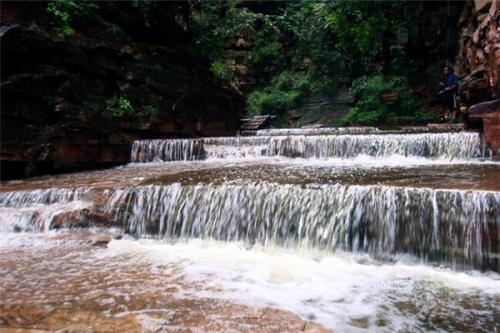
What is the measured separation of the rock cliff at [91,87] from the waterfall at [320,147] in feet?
3.49

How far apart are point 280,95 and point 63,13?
41.3 feet

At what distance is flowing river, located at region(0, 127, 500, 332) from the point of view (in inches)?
107

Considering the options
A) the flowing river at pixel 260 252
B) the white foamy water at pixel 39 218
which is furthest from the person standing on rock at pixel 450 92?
the white foamy water at pixel 39 218

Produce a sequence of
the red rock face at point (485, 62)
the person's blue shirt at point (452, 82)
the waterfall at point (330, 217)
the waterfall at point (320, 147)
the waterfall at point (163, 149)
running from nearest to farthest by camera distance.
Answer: the waterfall at point (330, 217), the red rock face at point (485, 62), the waterfall at point (320, 147), the waterfall at point (163, 149), the person's blue shirt at point (452, 82)

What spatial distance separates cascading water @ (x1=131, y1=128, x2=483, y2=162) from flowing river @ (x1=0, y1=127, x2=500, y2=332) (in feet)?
2.90

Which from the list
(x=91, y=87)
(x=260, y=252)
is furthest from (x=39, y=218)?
(x=91, y=87)

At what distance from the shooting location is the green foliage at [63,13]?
8.91 metres

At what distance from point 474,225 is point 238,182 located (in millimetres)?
2917

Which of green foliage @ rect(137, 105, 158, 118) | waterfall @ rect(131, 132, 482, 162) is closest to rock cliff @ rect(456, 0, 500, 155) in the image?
waterfall @ rect(131, 132, 482, 162)

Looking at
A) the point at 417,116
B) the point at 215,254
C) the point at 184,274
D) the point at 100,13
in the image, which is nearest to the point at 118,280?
the point at 184,274

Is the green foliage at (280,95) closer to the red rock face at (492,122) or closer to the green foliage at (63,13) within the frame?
the green foliage at (63,13)

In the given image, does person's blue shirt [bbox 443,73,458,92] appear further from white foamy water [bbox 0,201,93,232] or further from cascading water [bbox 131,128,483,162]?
white foamy water [bbox 0,201,93,232]

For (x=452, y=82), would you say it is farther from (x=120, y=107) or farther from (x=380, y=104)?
(x=120, y=107)

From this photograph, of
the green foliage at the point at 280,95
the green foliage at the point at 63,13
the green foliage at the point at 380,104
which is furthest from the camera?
the green foliage at the point at 280,95
